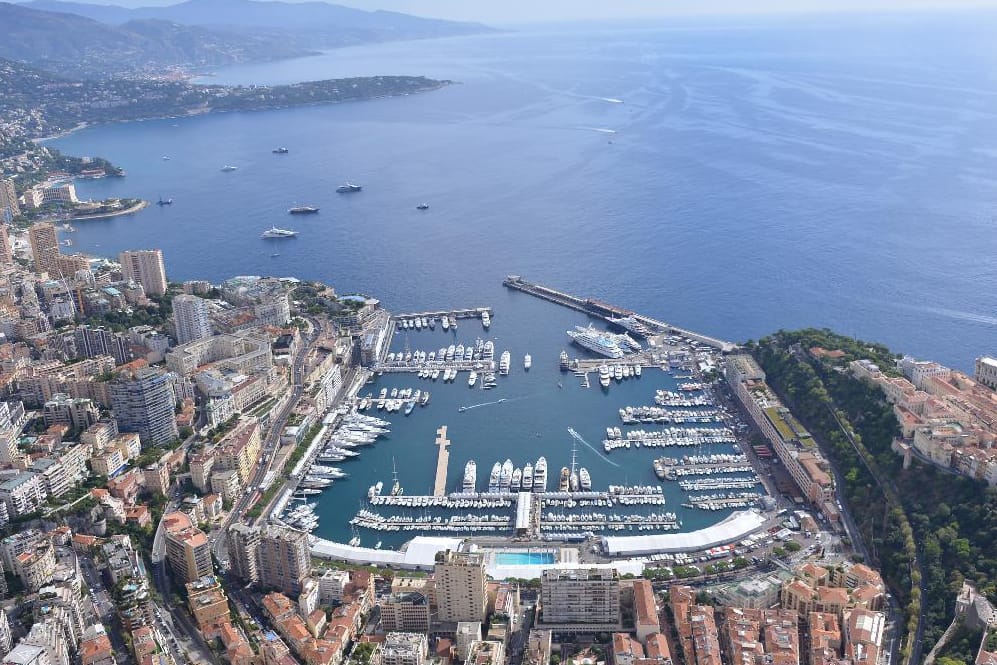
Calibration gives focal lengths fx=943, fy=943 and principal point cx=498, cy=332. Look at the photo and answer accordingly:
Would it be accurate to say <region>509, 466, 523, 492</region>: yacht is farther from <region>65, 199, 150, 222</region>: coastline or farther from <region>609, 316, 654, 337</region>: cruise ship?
<region>65, 199, 150, 222</region>: coastline

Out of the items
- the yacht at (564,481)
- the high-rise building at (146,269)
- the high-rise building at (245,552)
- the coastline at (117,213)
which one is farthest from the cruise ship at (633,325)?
the coastline at (117,213)

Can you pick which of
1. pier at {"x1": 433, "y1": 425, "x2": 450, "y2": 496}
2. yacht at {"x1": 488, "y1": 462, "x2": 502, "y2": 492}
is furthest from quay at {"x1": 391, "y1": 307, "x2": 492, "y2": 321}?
yacht at {"x1": 488, "y1": 462, "x2": 502, "y2": 492}

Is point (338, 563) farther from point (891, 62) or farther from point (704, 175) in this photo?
point (891, 62)

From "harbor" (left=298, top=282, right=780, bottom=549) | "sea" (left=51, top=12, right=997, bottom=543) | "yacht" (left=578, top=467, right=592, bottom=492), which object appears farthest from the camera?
"sea" (left=51, top=12, right=997, bottom=543)

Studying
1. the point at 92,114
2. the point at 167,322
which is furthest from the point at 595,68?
the point at 167,322

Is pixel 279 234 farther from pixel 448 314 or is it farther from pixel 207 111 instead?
pixel 207 111

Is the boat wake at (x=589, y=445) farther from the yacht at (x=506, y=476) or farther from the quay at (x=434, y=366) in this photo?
the quay at (x=434, y=366)

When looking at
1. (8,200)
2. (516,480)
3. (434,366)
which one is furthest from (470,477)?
(8,200)
